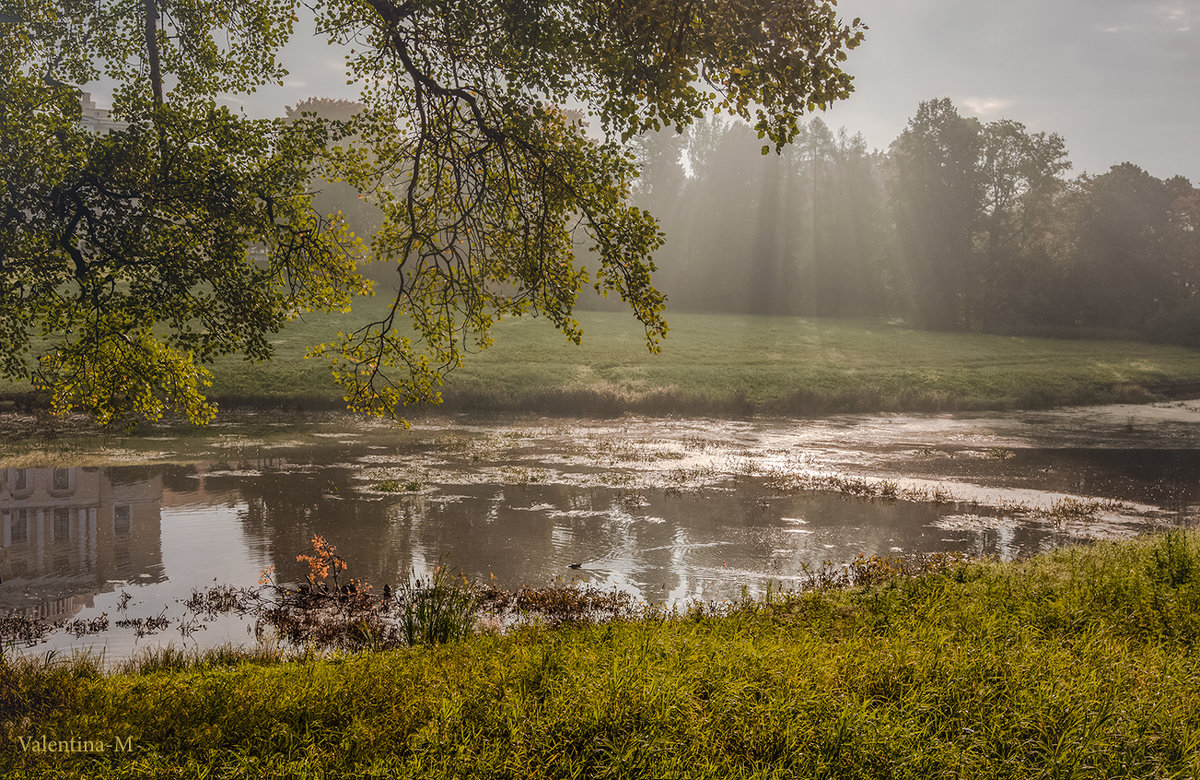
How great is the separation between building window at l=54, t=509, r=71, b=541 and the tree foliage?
4930 millimetres

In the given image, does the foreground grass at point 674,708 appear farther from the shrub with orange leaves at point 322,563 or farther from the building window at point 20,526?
the building window at point 20,526

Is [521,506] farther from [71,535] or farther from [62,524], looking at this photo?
[62,524]

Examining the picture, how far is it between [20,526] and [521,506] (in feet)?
34.4

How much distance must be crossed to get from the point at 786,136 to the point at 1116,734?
5.69 m

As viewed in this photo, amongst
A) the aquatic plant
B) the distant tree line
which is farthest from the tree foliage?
the distant tree line

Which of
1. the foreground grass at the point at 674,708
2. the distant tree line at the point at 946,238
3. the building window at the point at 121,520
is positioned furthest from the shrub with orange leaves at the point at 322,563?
the distant tree line at the point at 946,238

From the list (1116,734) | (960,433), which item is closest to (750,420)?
(960,433)

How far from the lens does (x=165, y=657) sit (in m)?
9.27

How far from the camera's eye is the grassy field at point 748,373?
35.9 m

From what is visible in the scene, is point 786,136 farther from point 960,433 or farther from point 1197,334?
point 1197,334

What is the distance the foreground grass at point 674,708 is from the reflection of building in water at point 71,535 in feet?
15.5

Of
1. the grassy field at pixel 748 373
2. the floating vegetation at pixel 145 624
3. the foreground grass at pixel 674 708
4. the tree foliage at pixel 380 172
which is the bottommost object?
the floating vegetation at pixel 145 624

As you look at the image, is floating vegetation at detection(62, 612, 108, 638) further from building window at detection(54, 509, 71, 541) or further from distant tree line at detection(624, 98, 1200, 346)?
distant tree line at detection(624, 98, 1200, 346)

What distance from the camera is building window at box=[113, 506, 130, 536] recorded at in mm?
16209
